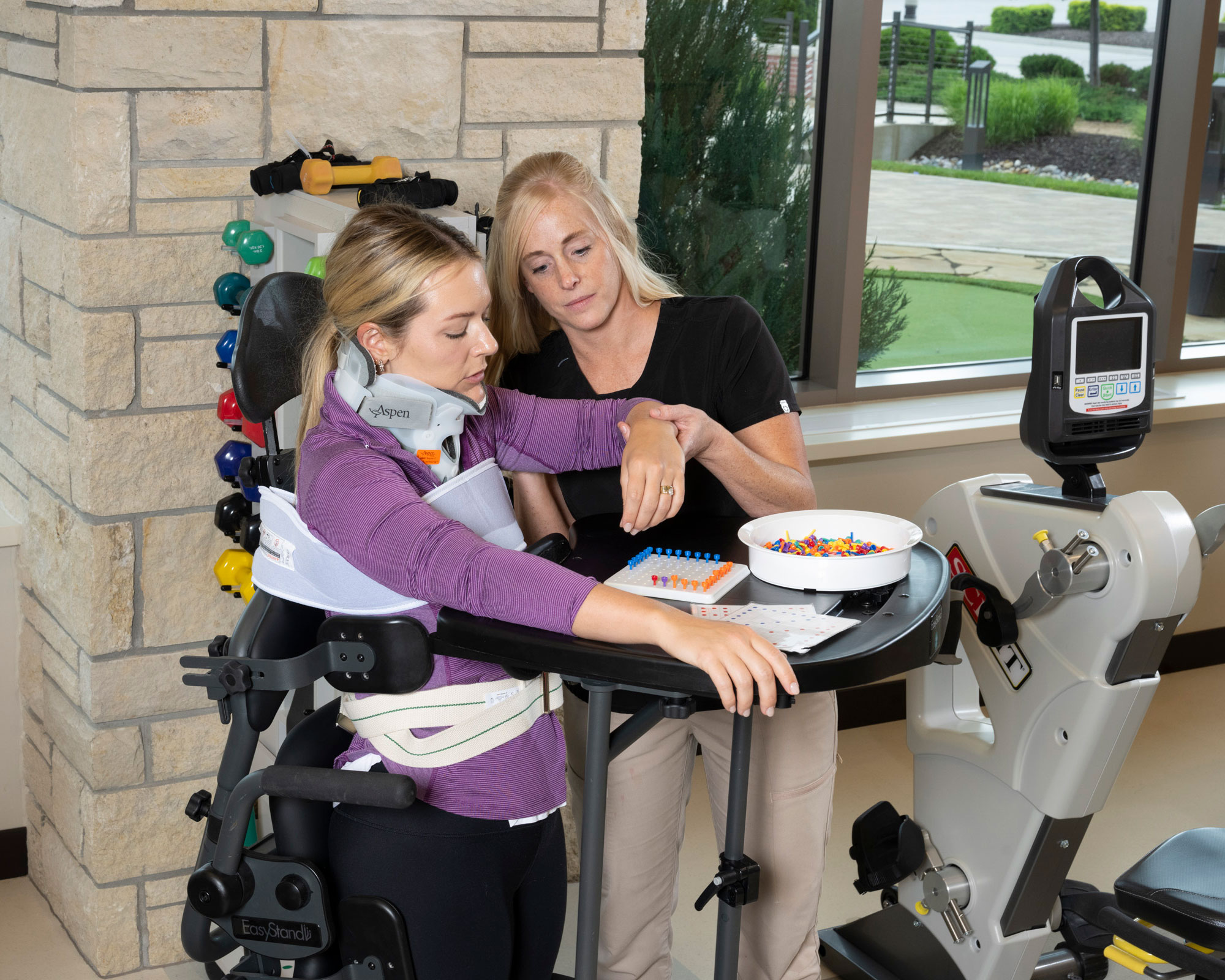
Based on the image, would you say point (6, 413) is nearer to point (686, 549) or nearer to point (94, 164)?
point (94, 164)

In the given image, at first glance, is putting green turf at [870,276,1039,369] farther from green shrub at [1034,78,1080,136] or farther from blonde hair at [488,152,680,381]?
blonde hair at [488,152,680,381]

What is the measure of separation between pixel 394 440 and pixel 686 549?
412 millimetres

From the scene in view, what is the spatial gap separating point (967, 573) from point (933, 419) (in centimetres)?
138

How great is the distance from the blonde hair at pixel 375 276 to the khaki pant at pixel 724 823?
0.71m

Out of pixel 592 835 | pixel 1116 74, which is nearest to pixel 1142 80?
pixel 1116 74

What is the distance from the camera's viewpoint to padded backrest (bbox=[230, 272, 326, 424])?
1.71 metres

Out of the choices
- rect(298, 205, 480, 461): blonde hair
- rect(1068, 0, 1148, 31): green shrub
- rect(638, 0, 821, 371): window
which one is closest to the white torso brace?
rect(298, 205, 480, 461): blonde hair

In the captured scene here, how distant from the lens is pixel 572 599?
1321 millimetres

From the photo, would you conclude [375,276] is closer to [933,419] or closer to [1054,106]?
[933,419]

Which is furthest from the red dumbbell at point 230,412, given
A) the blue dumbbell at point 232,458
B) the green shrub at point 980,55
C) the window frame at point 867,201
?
the green shrub at point 980,55

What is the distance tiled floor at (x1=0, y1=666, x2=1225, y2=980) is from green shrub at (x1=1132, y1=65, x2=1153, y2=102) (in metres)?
1.76

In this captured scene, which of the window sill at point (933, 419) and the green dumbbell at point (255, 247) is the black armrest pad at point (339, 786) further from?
the window sill at point (933, 419)

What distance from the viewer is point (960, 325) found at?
12.4 feet

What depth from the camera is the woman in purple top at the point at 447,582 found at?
4.34 feet
